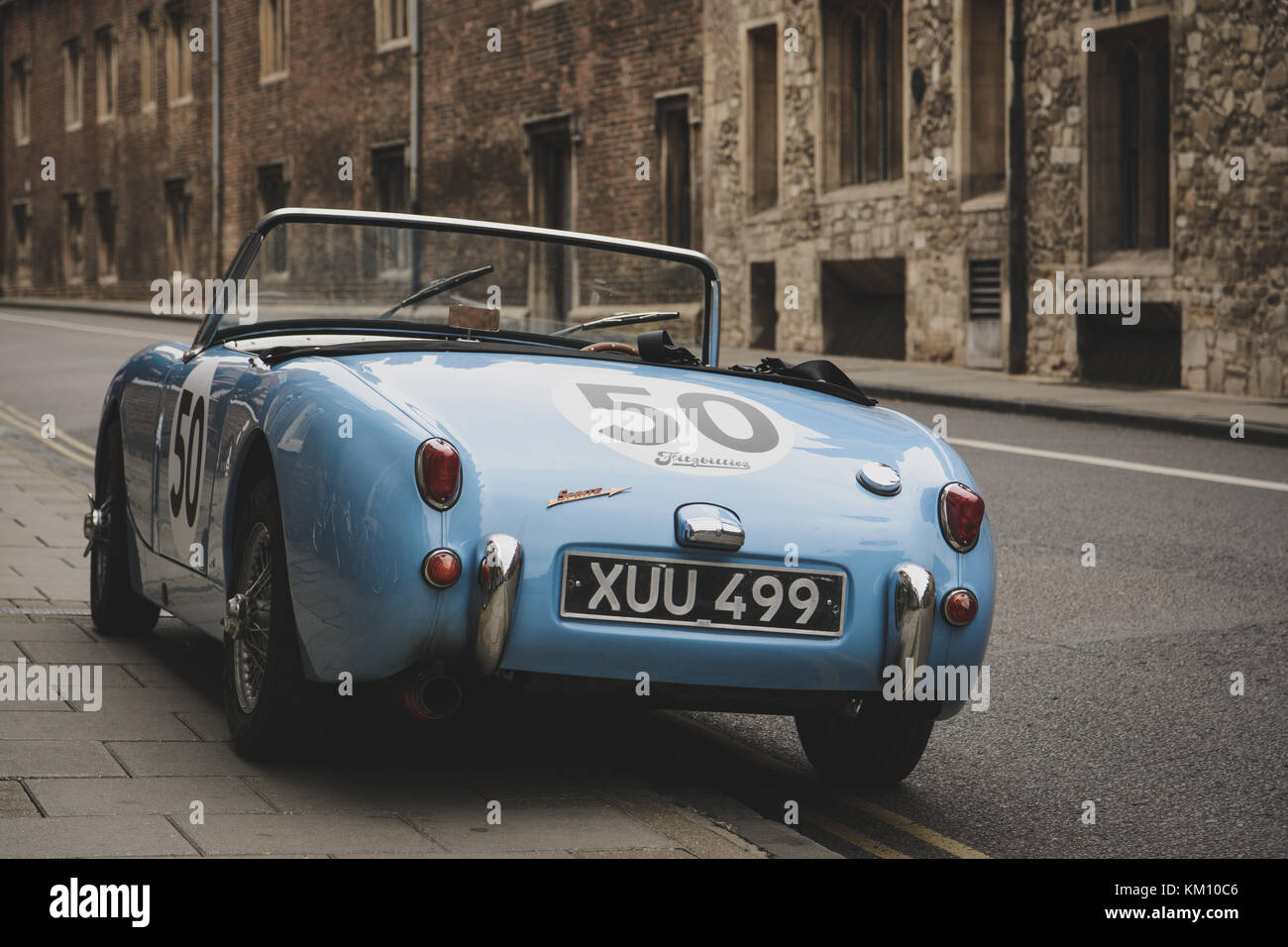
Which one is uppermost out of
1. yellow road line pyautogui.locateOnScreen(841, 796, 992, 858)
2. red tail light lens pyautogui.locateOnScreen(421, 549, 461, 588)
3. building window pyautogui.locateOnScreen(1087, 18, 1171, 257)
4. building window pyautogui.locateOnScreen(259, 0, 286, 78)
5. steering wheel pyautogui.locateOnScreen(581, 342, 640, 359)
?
building window pyautogui.locateOnScreen(259, 0, 286, 78)

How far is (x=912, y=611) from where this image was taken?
4.36 meters

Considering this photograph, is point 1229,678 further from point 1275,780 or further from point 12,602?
point 12,602

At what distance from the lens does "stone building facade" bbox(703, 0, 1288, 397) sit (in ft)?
58.0

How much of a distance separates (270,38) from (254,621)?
122 feet

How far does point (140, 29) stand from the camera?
47438 millimetres

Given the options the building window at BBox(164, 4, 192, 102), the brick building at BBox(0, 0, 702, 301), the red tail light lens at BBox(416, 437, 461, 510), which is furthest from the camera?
the building window at BBox(164, 4, 192, 102)

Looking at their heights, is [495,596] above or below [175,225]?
below

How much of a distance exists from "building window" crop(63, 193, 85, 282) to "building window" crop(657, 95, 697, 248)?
29.0 meters

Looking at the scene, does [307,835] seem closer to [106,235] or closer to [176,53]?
[176,53]

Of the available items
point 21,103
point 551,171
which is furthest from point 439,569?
point 21,103

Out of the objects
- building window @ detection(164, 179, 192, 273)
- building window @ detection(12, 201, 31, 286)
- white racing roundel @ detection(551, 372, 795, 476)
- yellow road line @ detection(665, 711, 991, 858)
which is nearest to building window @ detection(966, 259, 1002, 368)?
yellow road line @ detection(665, 711, 991, 858)

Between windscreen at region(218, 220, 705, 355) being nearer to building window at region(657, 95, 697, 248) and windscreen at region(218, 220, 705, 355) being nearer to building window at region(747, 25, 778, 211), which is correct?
building window at region(747, 25, 778, 211)

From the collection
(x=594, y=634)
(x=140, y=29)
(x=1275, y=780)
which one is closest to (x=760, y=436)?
(x=594, y=634)
